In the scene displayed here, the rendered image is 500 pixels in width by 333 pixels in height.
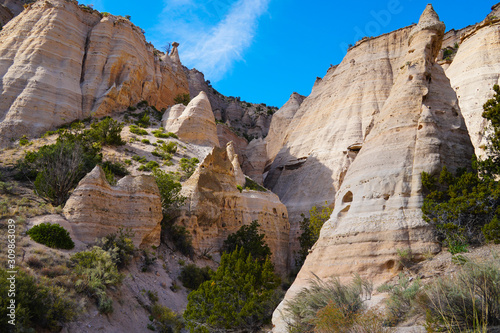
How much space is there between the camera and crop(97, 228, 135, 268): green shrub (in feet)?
65.7

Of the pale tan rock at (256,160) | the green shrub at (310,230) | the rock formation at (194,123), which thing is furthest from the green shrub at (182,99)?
the green shrub at (310,230)

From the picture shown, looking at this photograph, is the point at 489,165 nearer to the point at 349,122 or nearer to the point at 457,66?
the point at 457,66

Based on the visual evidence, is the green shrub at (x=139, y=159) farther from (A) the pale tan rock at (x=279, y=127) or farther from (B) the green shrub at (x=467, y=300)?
(B) the green shrub at (x=467, y=300)

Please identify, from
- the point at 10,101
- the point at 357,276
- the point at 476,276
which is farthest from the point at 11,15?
the point at 476,276

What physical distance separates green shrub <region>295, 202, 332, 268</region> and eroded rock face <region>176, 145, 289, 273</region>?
136cm

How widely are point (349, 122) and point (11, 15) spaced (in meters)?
50.1

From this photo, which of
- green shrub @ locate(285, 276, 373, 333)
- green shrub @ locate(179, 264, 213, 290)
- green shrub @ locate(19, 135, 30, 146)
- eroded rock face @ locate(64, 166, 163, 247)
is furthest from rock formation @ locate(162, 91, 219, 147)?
green shrub @ locate(285, 276, 373, 333)

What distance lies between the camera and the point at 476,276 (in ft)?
33.2

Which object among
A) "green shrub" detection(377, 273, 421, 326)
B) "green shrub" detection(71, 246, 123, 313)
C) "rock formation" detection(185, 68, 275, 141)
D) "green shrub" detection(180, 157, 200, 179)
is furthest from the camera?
"rock formation" detection(185, 68, 275, 141)

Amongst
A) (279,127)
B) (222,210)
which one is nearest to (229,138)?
(279,127)

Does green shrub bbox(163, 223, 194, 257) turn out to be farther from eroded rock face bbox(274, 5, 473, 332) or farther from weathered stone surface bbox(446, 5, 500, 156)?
weathered stone surface bbox(446, 5, 500, 156)

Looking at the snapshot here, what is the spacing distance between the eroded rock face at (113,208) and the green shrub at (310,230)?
12306 mm

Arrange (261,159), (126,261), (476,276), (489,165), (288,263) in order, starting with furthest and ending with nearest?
(261,159) → (288,263) → (126,261) → (489,165) → (476,276)

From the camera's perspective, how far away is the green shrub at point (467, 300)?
931cm
